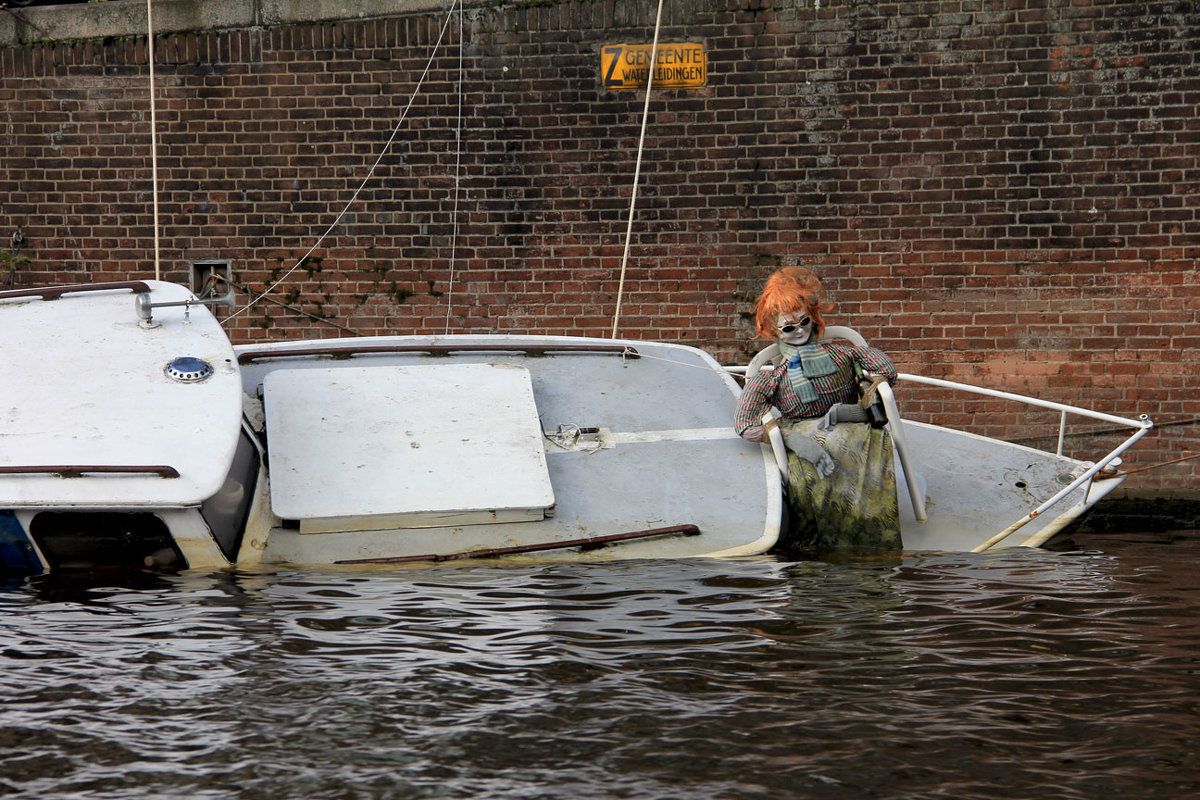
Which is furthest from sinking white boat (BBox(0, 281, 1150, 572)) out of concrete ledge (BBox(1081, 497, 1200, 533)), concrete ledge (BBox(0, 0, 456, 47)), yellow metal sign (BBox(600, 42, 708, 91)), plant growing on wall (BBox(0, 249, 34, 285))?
concrete ledge (BBox(0, 0, 456, 47))

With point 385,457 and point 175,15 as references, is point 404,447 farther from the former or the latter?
point 175,15

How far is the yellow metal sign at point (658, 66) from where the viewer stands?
855 centimetres

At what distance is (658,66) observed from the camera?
28.0 ft

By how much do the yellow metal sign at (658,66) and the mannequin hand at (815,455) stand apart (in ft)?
12.9

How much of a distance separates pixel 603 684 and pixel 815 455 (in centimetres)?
209

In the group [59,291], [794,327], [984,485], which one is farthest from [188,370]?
[984,485]

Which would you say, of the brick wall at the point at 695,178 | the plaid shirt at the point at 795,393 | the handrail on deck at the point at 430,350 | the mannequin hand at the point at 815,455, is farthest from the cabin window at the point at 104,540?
the brick wall at the point at 695,178

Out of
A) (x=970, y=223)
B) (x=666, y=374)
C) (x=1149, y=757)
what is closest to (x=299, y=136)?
(x=666, y=374)

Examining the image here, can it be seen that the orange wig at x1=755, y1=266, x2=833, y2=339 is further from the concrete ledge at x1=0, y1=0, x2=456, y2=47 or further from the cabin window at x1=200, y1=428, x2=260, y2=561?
the concrete ledge at x1=0, y1=0, x2=456, y2=47

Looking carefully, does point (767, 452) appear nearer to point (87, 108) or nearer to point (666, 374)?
point (666, 374)

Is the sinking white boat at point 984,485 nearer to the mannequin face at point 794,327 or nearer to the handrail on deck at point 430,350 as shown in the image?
the mannequin face at point 794,327

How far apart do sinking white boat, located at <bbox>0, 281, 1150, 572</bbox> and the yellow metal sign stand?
2954mm

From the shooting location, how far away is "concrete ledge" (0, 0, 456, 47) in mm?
8695

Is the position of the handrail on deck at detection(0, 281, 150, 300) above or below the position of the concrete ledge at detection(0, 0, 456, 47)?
below
